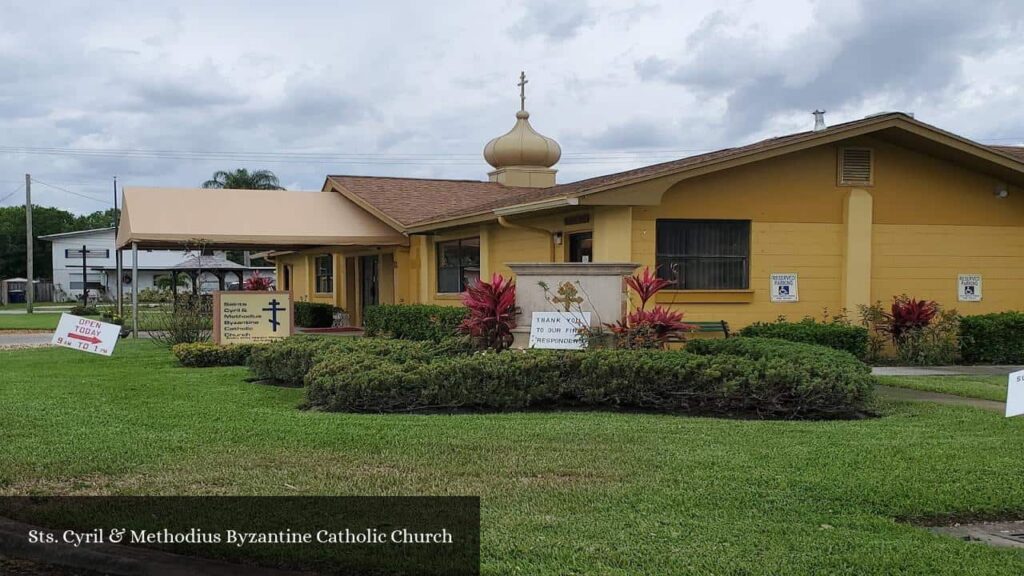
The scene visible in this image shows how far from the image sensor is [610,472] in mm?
7141

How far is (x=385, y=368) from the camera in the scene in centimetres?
1087

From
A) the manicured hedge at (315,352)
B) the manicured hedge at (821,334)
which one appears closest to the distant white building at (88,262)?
the manicured hedge at (315,352)

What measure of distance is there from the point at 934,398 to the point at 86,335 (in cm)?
1046

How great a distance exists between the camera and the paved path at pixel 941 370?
14695 millimetres

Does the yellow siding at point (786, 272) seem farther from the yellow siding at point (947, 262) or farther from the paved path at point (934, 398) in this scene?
the paved path at point (934, 398)

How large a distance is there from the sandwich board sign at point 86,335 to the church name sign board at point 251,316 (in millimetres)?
4546

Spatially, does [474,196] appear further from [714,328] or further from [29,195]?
[29,195]

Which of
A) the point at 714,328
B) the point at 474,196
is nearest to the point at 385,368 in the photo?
the point at 714,328

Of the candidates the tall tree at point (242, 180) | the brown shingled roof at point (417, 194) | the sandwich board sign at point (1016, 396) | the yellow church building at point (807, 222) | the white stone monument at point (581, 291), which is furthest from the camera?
the tall tree at point (242, 180)

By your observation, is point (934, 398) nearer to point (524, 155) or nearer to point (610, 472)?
point (610, 472)

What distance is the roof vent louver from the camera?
17016 millimetres
